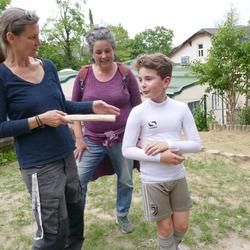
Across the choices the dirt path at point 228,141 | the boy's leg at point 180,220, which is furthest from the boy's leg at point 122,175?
the dirt path at point 228,141

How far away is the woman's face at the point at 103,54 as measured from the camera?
2.77 meters

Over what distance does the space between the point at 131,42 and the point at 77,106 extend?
151ft

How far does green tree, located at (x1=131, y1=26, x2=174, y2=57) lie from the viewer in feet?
162

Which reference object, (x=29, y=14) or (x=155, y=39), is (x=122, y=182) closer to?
(x=29, y=14)

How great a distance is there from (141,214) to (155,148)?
175cm

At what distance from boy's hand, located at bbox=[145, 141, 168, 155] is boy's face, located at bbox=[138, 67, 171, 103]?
30 centimetres

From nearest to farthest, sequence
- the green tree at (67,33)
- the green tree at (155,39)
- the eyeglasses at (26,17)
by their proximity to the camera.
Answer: the eyeglasses at (26,17) < the green tree at (67,33) < the green tree at (155,39)

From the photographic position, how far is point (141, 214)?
3.83 metres

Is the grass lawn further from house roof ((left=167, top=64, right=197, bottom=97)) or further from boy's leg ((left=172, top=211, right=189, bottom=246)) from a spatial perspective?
Answer: house roof ((left=167, top=64, right=197, bottom=97))

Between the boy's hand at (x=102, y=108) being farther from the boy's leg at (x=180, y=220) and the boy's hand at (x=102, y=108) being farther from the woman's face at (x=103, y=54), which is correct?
the boy's leg at (x=180, y=220)

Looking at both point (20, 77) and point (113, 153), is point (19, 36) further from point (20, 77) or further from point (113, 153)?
point (113, 153)

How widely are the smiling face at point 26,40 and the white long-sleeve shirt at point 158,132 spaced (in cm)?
76

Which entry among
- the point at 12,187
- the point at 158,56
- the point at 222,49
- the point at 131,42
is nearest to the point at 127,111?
the point at 158,56

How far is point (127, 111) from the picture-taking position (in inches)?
118
